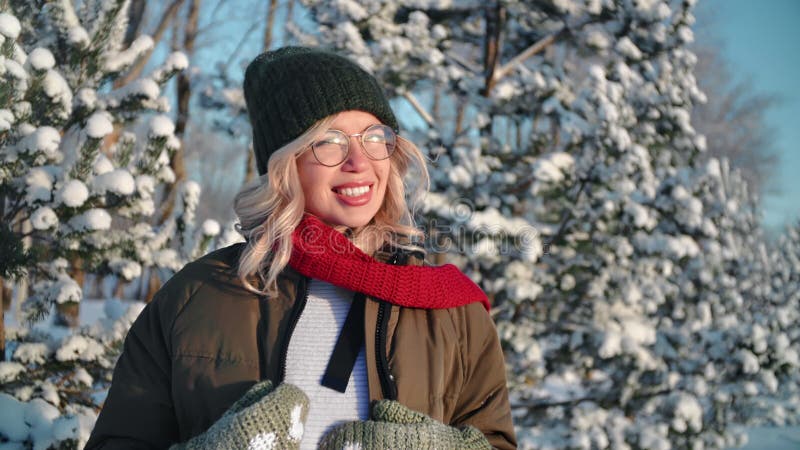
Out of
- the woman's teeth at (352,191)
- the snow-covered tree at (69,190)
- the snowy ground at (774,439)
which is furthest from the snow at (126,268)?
the snowy ground at (774,439)

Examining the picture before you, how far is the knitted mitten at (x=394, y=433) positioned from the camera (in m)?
1.25

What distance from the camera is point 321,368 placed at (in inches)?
55.7

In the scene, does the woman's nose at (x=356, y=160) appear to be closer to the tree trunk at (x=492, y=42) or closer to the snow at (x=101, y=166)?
the snow at (x=101, y=166)

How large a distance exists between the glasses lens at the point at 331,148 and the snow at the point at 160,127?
136 cm

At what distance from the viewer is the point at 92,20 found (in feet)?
9.29

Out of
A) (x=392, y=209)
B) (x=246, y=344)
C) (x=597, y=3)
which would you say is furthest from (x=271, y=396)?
(x=597, y=3)

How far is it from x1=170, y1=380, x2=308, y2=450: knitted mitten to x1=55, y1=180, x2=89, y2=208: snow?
1537 millimetres

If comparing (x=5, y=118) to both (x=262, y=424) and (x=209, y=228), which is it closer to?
(x=209, y=228)

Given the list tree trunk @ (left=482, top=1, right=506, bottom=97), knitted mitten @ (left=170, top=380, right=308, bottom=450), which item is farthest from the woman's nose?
tree trunk @ (left=482, top=1, right=506, bottom=97)

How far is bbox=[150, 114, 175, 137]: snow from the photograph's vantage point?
2658 millimetres

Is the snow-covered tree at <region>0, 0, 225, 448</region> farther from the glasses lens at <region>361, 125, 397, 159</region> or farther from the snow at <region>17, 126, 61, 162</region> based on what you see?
the glasses lens at <region>361, 125, 397, 159</region>

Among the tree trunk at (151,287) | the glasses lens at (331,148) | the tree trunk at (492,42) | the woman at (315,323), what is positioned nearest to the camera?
the woman at (315,323)

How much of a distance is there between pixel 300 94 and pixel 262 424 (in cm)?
88

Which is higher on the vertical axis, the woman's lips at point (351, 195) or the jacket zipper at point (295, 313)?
the woman's lips at point (351, 195)
